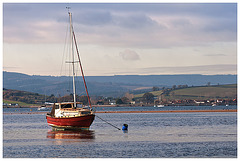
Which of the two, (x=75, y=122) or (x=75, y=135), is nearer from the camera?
(x=75, y=135)

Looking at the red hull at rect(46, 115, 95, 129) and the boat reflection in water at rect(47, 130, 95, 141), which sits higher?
the red hull at rect(46, 115, 95, 129)

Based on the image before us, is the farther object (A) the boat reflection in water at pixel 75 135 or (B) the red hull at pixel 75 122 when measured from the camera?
(B) the red hull at pixel 75 122

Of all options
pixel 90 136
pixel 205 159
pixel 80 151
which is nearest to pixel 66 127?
pixel 90 136

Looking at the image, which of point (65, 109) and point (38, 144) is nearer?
point (38, 144)

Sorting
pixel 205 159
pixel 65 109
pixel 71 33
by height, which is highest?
pixel 71 33

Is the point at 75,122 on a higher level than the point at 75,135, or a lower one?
higher

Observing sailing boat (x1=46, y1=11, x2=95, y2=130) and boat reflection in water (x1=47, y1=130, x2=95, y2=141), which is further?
sailing boat (x1=46, y1=11, x2=95, y2=130)

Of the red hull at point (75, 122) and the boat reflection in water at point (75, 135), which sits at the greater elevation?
the red hull at point (75, 122)

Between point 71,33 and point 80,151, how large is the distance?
38096 mm

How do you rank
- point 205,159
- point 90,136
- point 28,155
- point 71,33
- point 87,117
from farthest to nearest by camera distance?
point 71,33 < point 87,117 < point 90,136 < point 28,155 < point 205,159

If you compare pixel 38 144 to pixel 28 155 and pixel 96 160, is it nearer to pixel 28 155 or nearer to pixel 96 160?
pixel 28 155

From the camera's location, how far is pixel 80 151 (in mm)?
54156

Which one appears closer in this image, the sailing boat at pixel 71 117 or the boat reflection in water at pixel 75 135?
the boat reflection in water at pixel 75 135

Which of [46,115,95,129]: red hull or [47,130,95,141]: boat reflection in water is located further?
[46,115,95,129]: red hull
